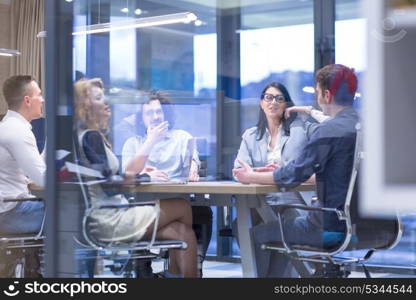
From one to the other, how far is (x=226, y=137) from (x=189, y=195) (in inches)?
85.1

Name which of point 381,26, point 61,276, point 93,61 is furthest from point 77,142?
point 381,26

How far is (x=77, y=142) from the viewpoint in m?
3.62

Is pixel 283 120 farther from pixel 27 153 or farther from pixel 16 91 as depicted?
pixel 16 91

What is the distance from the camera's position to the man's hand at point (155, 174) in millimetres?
3768

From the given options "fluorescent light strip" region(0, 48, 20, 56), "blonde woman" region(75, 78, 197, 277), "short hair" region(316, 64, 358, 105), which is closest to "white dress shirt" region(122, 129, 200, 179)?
"blonde woman" region(75, 78, 197, 277)

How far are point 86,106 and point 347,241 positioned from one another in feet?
4.49

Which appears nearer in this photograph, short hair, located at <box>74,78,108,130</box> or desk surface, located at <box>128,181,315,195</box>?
short hair, located at <box>74,78,108,130</box>

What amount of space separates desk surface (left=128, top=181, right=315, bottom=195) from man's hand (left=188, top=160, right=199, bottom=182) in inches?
4.5

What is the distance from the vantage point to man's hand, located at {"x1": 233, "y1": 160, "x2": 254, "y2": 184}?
4.15m

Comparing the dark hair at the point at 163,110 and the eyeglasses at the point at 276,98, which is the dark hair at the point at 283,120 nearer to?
the eyeglasses at the point at 276,98

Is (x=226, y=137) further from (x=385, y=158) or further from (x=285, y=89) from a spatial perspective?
(x=385, y=158)

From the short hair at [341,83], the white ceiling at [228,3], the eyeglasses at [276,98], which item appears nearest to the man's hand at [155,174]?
the short hair at [341,83]

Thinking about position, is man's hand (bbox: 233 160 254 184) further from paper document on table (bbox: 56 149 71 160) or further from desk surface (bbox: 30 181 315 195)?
paper document on table (bbox: 56 149 71 160)

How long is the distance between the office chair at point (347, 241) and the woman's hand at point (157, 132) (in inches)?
29.0
